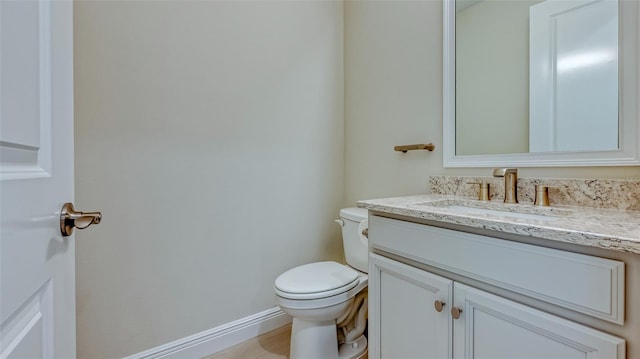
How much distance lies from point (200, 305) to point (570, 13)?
82.3 inches

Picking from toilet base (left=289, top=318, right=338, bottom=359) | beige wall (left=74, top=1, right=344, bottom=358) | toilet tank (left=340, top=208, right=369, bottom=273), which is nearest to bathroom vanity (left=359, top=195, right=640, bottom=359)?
toilet base (left=289, top=318, right=338, bottom=359)

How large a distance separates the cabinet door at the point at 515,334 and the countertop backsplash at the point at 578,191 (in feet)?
1.85

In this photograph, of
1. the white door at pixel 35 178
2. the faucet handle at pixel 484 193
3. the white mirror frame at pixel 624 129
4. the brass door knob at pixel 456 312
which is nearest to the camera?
the white door at pixel 35 178

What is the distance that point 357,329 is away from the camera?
167 centimetres

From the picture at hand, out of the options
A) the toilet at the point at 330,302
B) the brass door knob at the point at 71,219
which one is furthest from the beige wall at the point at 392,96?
the brass door knob at the point at 71,219

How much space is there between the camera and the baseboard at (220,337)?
1438 mm

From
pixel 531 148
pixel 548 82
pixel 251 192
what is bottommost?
pixel 251 192

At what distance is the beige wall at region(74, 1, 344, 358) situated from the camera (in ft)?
4.16

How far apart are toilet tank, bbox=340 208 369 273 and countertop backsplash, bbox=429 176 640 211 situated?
1.80 feet

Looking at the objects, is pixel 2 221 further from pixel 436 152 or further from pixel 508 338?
pixel 436 152

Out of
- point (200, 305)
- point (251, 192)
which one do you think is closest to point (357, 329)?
point (200, 305)

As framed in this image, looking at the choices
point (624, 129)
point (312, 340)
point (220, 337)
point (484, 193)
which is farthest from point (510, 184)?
point (220, 337)

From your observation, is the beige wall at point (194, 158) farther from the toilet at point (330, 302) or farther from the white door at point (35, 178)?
the white door at point (35, 178)

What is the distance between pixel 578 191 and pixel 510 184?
207mm
